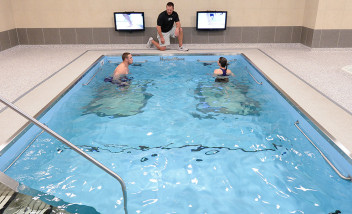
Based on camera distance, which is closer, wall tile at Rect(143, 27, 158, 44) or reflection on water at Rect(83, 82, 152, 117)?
reflection on water at Rect(83, 82, 152, 117)

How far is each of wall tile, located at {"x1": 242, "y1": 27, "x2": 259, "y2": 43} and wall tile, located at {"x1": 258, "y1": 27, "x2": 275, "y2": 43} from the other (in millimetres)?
106

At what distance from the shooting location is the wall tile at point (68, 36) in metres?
8.20

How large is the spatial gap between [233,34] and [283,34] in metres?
1.32

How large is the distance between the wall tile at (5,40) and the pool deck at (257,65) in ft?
0.44

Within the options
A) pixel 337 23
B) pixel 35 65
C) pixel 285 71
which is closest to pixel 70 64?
pixel 35 65

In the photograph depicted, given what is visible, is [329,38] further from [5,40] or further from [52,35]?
[5,40]

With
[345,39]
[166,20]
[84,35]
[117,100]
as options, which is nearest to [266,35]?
[345,39]

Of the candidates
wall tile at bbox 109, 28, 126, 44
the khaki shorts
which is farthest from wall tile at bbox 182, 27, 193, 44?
wall tile at bbox 109, 28, 126, 44

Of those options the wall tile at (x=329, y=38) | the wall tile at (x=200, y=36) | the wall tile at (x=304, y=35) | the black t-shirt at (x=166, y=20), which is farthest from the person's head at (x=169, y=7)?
the wall tile at (x=329, y=38)

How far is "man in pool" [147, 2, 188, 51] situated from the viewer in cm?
749

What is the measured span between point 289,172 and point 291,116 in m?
1.15

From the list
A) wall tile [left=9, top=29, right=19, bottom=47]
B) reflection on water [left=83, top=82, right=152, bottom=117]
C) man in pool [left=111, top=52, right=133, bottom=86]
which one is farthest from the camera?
wall tile [left=9, top=29, right=19, bottom=47]

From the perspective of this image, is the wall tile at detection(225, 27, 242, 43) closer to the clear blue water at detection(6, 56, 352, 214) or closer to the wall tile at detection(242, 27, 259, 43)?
the wall tile at detection(242, 27, 259, 43)

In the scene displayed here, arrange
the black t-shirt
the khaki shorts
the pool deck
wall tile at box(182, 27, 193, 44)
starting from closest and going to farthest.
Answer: the pool deck
the black t-shirt
the khaki shorts
wall tile at box(182, 27, 193, 44)
